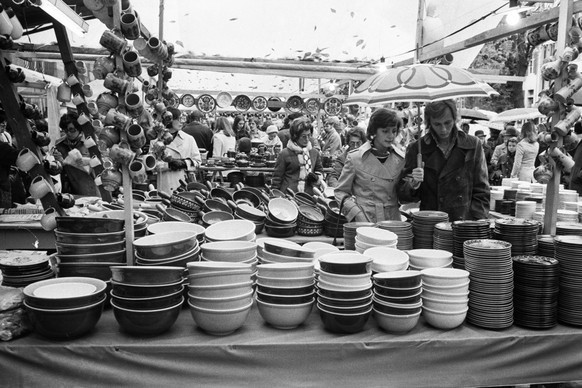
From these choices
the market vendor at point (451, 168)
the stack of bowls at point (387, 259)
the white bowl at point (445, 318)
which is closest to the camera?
the white bowl at point (445, 318)

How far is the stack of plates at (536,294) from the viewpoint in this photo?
196 cm

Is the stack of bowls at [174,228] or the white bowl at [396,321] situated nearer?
the white bowl at [396,321]

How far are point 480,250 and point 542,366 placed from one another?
0.50 meters

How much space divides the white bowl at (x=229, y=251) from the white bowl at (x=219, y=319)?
28cm

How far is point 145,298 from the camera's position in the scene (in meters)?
1.76

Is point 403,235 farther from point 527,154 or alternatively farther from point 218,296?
point 527,154

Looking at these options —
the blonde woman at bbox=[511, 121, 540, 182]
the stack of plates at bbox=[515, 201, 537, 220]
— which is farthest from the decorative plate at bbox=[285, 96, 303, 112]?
the stack of plates at bbox=[515, 201, 537, 220]

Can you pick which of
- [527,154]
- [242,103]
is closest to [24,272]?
[527,154]

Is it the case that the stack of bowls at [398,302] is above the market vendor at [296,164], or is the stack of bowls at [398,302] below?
below

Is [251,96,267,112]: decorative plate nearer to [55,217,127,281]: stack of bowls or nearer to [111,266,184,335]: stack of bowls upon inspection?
[55,217,127,281]: stack of bowls

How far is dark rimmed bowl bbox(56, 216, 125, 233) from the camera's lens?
2.01m

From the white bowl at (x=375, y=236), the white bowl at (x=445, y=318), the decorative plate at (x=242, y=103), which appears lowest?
the white bowl at (x=445, y=318)

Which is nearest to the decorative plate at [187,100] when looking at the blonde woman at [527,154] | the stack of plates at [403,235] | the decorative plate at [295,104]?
the decorative plate at [295,104]

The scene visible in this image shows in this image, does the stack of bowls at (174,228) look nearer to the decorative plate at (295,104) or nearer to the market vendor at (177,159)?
the market vendor at (177,159)
